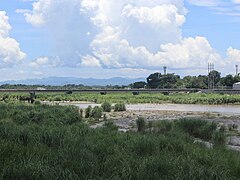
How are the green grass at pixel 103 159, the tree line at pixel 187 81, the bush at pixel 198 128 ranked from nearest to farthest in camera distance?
the green grass at pixel 103 159, the bush at pixel 198 128, the tree line at pixel 187 81

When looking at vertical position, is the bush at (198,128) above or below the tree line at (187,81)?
below

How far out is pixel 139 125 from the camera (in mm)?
24734

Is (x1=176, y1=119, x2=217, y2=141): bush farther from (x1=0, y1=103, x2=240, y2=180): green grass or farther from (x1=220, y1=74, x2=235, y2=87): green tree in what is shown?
(x1=220, y1=74, x2=235, y2=87): green tree

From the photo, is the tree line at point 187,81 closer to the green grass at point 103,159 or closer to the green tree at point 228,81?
the green tree at point 228,81

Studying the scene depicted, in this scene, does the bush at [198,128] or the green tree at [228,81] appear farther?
the green tree at [228,81]

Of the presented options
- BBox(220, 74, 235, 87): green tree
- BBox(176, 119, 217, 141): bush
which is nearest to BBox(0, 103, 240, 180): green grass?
BBox(176, 119, 217, 141): bush

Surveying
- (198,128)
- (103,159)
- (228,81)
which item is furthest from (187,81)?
(103,159)

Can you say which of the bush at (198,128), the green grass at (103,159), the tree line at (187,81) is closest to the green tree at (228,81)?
the tree line at (187,81)

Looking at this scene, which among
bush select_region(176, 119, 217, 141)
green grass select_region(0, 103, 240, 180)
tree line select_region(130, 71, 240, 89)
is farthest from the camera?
tree line select_region(130, 71, 240, 89)

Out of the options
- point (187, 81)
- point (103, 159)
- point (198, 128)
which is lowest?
point (198, 128)

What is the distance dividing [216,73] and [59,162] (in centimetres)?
15033

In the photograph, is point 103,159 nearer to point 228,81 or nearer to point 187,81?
point 187,81

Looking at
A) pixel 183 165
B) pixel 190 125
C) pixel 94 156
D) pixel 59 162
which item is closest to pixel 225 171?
pixel 183 165

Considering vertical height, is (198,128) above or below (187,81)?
below
